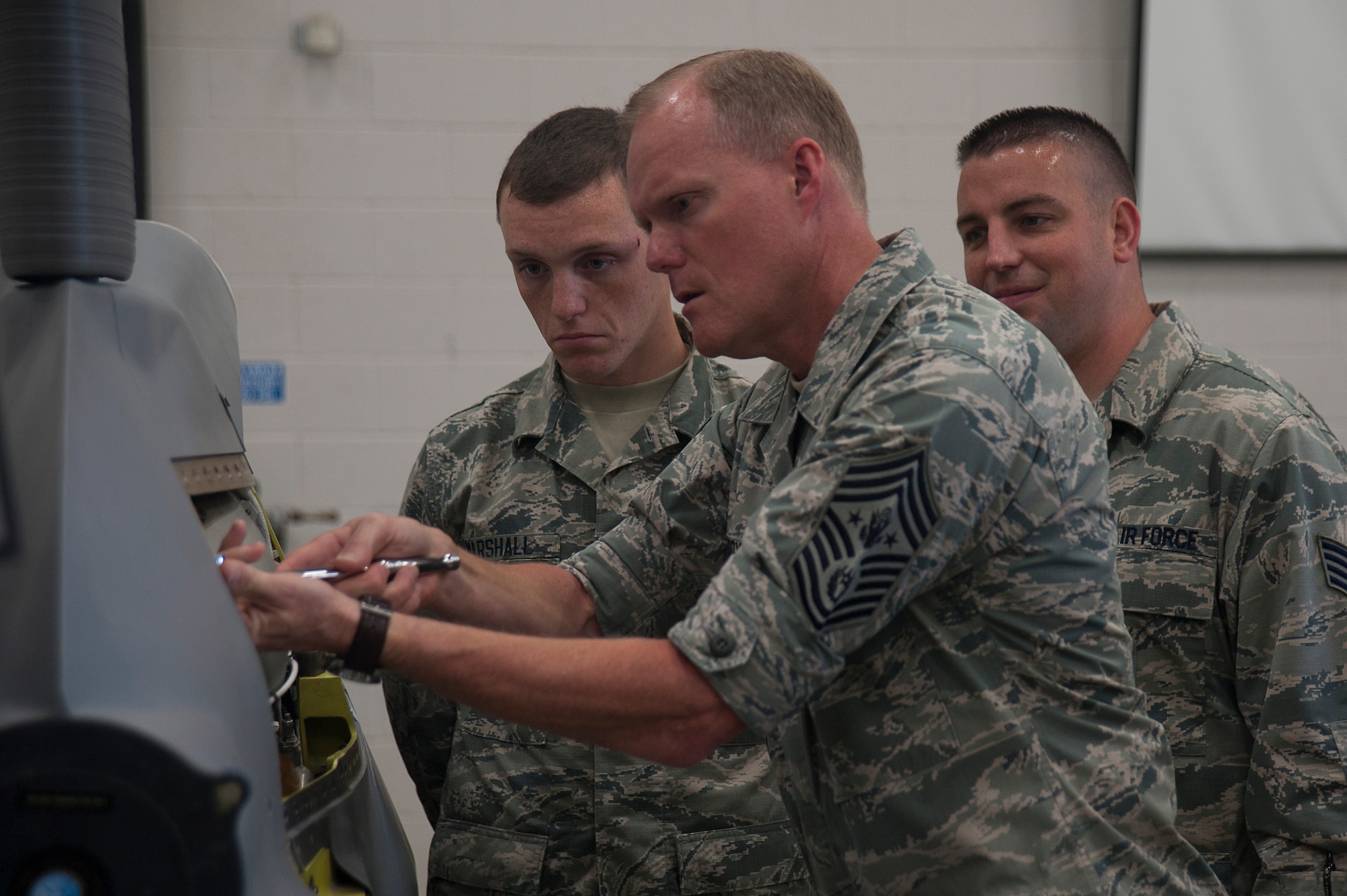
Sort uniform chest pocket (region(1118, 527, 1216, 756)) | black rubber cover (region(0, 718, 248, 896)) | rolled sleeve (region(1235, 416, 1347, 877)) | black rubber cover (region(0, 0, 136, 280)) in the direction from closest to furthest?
black rubber cover (region(0, 718, 248, 896))
black rubber cover (region(0, 0, 136, 280))
rolled sleeve (region(1235, 416, 1347, 877))
uniform chest pocket (region(1118, 527, 1216, 756))

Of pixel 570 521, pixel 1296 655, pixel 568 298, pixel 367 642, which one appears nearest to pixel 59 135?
pixel 367 642

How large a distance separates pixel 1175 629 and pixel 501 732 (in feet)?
2.79

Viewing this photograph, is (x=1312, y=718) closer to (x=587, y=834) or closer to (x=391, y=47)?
(x=587, y=834)

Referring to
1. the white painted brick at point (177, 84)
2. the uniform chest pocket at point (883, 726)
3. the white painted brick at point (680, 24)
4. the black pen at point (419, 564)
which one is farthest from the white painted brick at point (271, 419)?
the uniform chest pocket at point (883, 726)

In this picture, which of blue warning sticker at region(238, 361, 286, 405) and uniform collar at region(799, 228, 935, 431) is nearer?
uniform collar at region(799, 228, 935, 431)

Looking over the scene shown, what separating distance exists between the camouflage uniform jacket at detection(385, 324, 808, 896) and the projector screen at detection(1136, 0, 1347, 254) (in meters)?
1.76

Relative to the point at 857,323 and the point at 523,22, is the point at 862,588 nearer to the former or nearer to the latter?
the point at 857,323

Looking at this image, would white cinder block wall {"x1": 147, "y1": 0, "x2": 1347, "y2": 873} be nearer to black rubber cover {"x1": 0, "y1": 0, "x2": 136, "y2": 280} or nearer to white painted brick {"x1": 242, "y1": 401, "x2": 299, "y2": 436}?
white painted brick {"x1": 242, "y1": 401, "x2": 299, "y2": 436}

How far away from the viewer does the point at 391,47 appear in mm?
2713

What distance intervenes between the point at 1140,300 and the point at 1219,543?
1.32 feet

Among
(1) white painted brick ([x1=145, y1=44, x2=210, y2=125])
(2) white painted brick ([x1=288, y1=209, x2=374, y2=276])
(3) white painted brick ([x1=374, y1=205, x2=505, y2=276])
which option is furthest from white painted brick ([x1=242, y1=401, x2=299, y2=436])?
(1) white painted brick ([x1=145, y1=44, x2=210, y2=125])

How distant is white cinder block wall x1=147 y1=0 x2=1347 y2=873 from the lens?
2676mm

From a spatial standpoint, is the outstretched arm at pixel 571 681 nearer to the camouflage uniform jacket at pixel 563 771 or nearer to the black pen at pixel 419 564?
the black pen at pixel 419 564

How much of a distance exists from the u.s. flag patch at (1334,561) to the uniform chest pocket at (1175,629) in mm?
124
